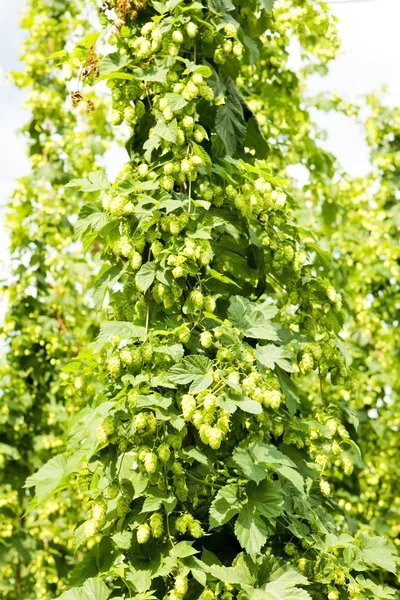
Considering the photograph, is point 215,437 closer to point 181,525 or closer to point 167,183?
point 181,525

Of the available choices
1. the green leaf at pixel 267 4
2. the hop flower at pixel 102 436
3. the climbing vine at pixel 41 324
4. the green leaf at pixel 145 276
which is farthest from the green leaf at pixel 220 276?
the climbing vine at pixel 41 324

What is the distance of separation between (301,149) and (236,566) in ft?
10.8

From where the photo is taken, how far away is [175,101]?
210cm

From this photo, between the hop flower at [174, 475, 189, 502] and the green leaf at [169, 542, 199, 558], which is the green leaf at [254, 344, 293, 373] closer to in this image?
the hop flower at [174, 475, 189, 502]

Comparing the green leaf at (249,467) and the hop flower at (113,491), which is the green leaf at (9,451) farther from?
the green leaf at (249,467)

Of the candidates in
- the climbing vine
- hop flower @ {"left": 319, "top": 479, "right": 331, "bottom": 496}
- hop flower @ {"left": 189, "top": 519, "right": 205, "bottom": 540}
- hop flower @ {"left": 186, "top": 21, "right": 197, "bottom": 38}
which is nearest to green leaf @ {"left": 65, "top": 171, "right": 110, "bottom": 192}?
hop flower @ {"left": 186, "top": 21, "right": 197, "bottom": 38}

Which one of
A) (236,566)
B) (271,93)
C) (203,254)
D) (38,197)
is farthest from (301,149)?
(236,566)

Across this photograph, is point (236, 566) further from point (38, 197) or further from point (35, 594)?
point (38, 197)

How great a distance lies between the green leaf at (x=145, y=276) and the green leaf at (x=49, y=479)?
0.54 meters

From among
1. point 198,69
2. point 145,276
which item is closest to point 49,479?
point 145,276

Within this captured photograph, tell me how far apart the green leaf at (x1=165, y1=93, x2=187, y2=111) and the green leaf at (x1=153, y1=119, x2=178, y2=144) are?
0.04 m

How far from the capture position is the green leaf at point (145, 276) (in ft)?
6.41

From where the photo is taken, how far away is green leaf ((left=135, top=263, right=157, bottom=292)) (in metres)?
1.95

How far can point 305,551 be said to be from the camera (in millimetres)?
1994
